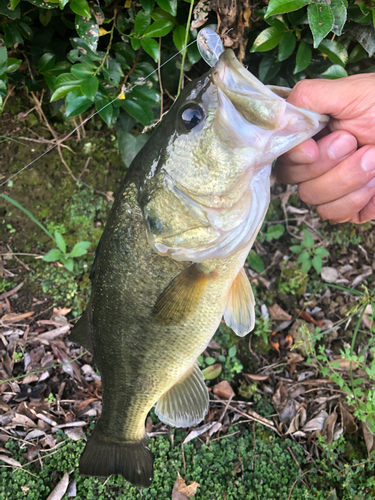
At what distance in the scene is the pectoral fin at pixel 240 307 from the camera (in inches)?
54.5

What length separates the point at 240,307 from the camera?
139 cm

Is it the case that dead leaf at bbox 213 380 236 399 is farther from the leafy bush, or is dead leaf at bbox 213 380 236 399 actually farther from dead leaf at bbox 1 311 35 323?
the leafy bush

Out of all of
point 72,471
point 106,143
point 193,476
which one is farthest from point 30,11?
point 193,476

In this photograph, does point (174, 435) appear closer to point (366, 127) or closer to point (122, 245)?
point (122, 245)

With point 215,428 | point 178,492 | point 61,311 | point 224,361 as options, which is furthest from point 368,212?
point 61,311

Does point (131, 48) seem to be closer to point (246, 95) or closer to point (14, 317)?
point (246, 95)

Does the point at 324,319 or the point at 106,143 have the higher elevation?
the point at 106,143

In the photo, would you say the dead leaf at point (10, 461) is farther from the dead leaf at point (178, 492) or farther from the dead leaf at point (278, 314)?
the dead leaf at point (278, 314)

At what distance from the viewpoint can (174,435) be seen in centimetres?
216

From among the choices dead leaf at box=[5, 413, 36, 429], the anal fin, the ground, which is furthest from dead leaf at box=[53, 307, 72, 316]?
the anal fin

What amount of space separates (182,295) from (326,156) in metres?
0.73

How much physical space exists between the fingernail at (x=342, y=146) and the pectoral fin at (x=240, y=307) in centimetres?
55

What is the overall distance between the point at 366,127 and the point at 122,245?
38.0 inches

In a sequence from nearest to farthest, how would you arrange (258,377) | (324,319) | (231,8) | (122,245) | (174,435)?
1. (122,245)
2. (231,8)
3. (174,435)
4. (258,377)
5. (324,319)
